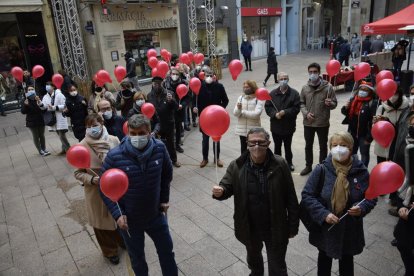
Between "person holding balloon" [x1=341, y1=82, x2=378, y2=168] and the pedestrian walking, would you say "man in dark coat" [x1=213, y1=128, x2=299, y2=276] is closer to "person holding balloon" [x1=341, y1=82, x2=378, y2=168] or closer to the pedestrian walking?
"person holding balloon" [x1=341, y1=82, x2=378, y2=168]

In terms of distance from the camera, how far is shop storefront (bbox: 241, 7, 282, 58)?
77.5 feet

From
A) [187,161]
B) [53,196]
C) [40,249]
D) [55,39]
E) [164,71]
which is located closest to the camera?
[40,249]

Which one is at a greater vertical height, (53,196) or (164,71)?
(164,71)

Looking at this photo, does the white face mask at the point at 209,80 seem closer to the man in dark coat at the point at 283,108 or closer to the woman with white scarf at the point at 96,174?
the man in dark coat at the point at 283,108

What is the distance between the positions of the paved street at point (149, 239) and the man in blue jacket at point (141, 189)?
814mm

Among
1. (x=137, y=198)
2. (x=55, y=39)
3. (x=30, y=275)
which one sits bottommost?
(x=30, y=275)

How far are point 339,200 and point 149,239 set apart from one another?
2701 mm

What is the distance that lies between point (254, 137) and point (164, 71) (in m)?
5.50

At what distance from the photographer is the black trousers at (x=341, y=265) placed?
10.2 feet

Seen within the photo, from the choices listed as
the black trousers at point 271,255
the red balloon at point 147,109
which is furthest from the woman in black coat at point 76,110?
the black trousers at point 271,255

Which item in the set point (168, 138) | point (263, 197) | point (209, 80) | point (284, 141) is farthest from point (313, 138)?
point (263, 197)

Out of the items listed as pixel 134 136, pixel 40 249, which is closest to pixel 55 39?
pixel 40 249

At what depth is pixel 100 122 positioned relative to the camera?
12.9 ft

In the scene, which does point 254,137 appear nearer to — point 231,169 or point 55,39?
point 231,169
